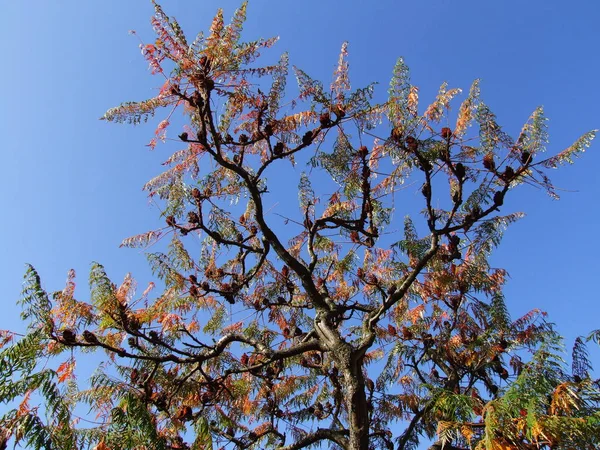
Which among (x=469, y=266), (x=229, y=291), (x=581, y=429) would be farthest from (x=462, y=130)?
(x=229, y=291)

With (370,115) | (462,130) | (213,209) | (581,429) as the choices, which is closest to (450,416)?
(581,429)

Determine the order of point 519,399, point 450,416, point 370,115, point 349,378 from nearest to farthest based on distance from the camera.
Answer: point 519,399 → point 450,416 → point 349,378 → point 370,115

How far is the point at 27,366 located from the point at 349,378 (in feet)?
9.93

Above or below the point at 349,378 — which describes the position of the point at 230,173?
above

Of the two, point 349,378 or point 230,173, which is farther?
point 230,173

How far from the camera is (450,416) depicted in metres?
4.06

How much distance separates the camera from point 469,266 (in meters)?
6.39

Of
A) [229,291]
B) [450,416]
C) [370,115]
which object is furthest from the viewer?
[229,291]

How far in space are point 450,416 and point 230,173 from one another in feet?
12.0

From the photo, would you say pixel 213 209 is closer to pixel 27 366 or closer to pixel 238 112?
pixel 238 112

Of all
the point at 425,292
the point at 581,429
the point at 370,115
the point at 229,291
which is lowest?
the point at 581,429

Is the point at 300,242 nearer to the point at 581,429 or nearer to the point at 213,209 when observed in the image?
the point at 213,209

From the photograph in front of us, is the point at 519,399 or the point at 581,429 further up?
the point at 519,399

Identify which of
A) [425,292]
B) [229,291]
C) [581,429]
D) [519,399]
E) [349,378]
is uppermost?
[425,292]
